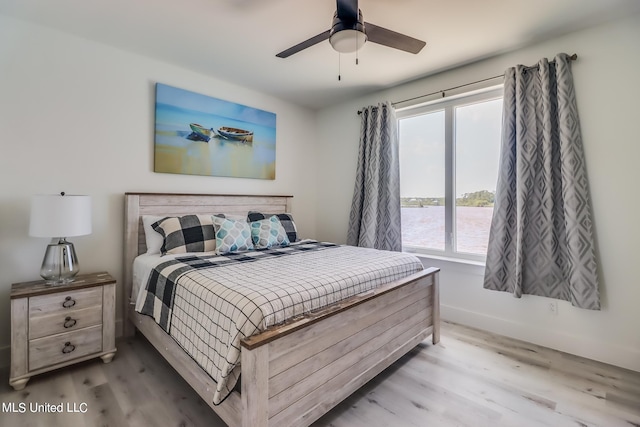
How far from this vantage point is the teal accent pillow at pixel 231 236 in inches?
103

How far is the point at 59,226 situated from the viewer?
199 cm

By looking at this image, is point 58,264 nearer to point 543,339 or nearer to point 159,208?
point 159,208

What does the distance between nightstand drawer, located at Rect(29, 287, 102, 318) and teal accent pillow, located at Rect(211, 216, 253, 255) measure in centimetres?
92

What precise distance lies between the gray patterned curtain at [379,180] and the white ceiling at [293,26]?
2.00ft

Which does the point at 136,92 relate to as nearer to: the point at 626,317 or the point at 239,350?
the point at 239,350

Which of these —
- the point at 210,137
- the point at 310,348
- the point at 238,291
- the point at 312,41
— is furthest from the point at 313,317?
the point at 210,137

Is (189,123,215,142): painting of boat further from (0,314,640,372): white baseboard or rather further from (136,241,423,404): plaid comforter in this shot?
(0,314,640,372): white baseboard

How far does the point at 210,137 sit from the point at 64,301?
6.36 feet

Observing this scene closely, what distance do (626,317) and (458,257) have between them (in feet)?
4.12

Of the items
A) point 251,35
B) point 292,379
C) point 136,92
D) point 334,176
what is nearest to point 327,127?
point 334,176

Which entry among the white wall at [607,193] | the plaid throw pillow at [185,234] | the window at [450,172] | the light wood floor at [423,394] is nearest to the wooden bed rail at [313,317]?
the light wood floor at [423,394]

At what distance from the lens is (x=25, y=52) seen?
223cm

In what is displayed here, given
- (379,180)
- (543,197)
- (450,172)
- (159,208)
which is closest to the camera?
(543,197)

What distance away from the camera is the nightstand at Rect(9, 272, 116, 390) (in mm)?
1887
